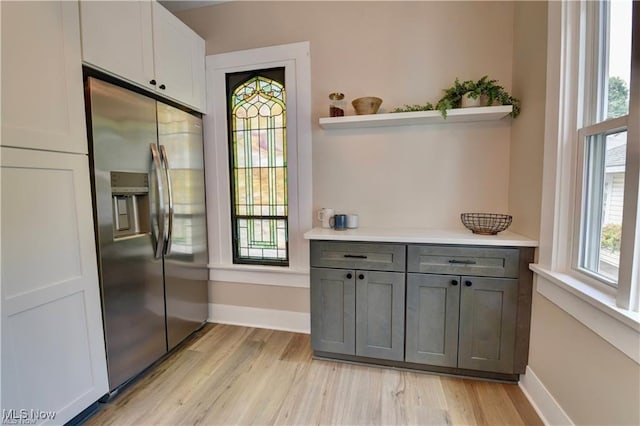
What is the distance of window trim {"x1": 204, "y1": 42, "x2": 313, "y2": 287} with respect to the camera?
2400mm

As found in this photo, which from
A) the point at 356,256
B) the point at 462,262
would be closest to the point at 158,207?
the point at 356,256

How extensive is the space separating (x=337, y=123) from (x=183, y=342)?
216cm

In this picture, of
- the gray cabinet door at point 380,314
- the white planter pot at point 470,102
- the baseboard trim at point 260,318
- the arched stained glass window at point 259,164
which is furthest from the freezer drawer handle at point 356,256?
the white planter pot at point 470,102

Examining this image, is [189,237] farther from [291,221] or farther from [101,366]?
[101,366]

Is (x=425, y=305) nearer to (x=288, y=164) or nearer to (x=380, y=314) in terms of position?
(x=380, y=314)

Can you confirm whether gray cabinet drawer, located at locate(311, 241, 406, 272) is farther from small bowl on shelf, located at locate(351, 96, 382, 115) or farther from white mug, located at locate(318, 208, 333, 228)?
small bowl on shelf, located at locate(351, 96, 382, 115)

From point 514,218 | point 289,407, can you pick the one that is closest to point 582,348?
point 514,218

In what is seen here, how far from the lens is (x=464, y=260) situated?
1.83m

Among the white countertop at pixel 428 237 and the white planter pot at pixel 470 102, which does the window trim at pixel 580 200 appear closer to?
the white countertop at pixel 428 237

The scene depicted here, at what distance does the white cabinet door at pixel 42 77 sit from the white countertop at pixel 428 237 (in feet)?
4.85

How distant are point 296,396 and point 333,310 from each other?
57 cm

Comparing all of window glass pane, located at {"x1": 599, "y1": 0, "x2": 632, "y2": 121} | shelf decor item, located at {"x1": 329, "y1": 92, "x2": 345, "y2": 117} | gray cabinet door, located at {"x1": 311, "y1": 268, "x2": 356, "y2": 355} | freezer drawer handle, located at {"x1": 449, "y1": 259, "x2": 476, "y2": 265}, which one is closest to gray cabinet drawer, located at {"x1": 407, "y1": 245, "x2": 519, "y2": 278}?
freezer drawer handle, located at {"x1": 449, "y1": 259, "x2": 476, "y2": 265}

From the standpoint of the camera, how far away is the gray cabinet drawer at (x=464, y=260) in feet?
5.80

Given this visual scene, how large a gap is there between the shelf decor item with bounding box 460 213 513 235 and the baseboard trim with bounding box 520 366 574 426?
0.86m
